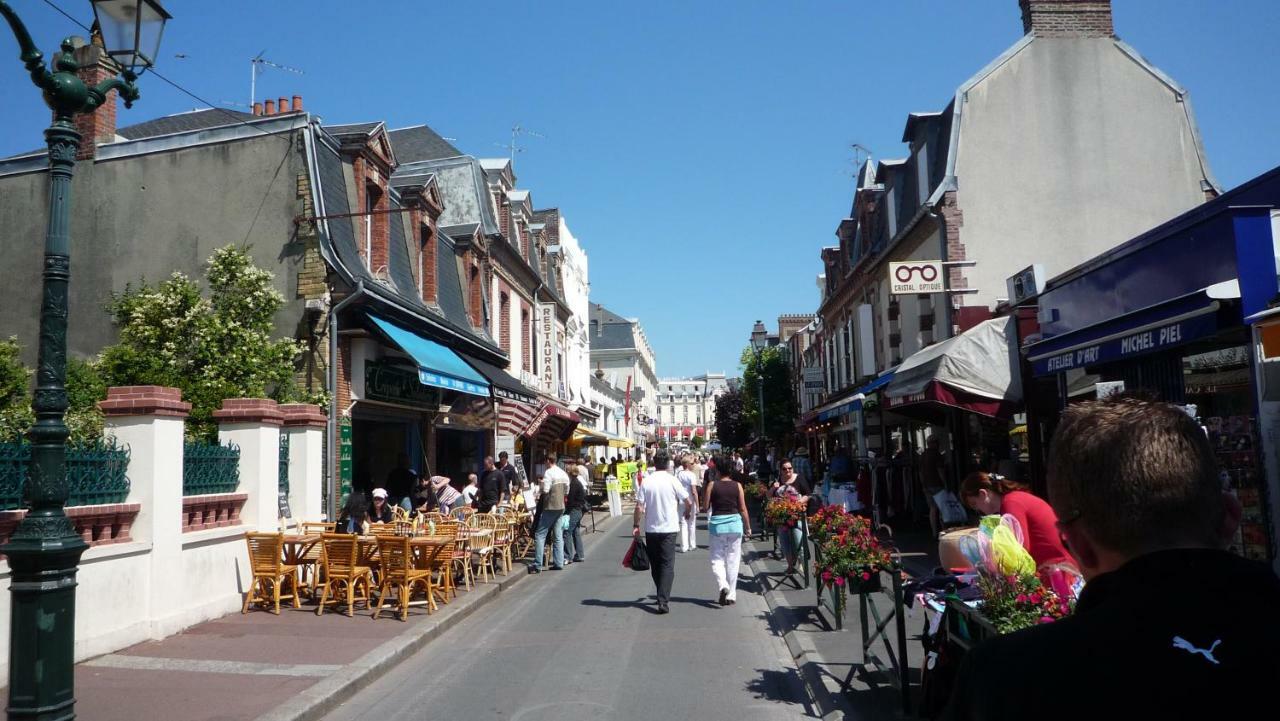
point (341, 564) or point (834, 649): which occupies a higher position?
point (341, 564)

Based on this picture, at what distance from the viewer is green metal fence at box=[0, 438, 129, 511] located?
7.08 meters

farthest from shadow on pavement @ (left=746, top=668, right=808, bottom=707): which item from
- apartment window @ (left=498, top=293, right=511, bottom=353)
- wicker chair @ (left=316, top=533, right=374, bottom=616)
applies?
apartment window @ (left=498, top=293, right=511, bottom=353)

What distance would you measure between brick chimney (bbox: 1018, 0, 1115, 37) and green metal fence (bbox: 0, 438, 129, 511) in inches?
706

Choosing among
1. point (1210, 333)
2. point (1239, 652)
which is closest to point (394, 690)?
point (1239, 652)

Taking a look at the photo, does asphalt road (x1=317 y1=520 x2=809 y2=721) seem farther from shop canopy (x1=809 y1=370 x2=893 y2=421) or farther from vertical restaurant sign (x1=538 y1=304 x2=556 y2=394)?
vertical restaurant sign (x1=538 y1=304 x2=556 y2=394)

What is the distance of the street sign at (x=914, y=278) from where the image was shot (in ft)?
54.6

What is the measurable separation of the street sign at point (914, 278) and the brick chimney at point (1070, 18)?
5.73 metres

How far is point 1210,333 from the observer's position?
25.5 ft

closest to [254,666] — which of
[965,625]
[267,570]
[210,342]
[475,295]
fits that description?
[267,570]

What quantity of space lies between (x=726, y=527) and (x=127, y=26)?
303 inches

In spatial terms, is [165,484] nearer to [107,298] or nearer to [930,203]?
[107,298]

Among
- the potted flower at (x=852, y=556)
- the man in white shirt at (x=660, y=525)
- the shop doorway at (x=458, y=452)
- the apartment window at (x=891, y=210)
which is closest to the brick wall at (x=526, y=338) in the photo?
the shop doorway at (x=458, y=452)

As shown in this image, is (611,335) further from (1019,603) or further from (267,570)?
(1019,603)

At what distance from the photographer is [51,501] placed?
5043 mm
